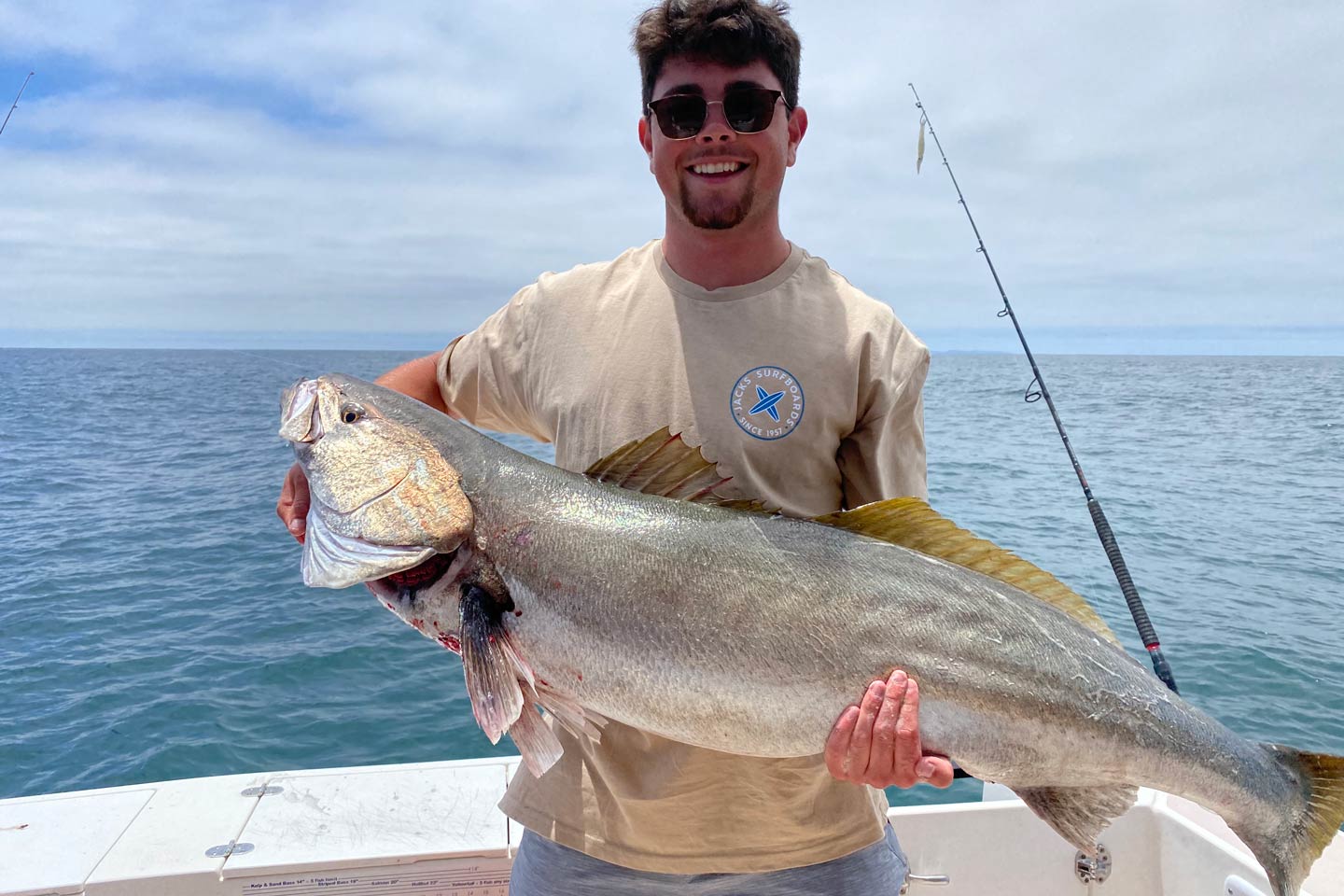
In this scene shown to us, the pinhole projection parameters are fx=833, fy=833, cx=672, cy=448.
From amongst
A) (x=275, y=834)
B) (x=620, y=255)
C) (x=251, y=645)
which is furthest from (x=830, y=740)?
(x=251, y=645)

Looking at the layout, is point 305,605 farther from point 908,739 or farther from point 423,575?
point 908,739

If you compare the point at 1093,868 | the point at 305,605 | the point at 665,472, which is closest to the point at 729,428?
the point at 665,472

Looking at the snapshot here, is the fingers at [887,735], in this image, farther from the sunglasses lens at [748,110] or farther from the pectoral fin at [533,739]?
the sunglasses lens at [748,110]

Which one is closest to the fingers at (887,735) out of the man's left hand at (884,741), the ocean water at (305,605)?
the man's left hand at (884,741)

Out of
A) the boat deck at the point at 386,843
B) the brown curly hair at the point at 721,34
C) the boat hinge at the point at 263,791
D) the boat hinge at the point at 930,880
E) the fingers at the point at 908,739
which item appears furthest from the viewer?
the boat hinge at the point at 263,791

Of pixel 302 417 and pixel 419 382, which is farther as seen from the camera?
pixel 419 382

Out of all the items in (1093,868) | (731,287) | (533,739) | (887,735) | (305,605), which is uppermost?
(731,287)

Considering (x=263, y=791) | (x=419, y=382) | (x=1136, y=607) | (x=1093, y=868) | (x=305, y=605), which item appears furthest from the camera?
(x=305, y=605)

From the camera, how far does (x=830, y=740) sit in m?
1.85

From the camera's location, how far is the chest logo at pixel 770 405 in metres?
2.12

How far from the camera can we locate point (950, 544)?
2088mm

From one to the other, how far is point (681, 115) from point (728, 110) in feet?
0.41

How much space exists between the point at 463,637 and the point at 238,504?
15.7 metres

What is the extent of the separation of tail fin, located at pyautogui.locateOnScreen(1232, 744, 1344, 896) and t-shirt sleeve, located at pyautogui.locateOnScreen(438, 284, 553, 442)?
2124mm
